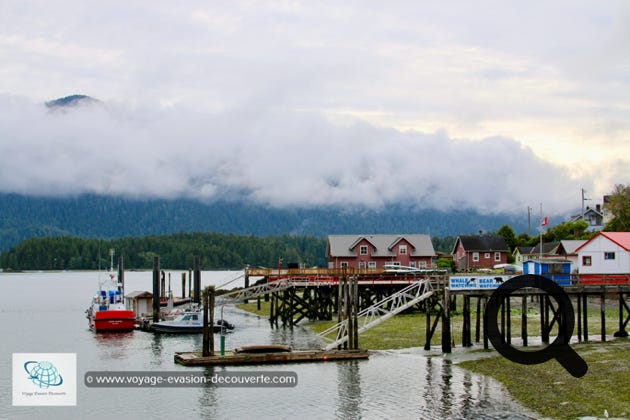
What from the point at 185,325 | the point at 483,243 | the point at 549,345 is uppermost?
the point at 483,243

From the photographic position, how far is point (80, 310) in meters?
120

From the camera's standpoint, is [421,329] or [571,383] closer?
[571,383]

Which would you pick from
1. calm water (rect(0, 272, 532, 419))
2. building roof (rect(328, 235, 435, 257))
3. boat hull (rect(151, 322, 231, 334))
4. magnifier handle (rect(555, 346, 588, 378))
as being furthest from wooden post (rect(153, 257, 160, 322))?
magnifier handle (rect(555, 346, 588, 378))

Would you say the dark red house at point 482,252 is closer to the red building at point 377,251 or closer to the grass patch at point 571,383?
the red building at point 377,251

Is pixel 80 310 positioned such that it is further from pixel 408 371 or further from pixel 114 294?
pixel 408 371

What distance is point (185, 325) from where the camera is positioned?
76125mm

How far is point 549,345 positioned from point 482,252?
8397 centimetres

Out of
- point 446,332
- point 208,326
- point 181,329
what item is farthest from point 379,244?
point 208,326

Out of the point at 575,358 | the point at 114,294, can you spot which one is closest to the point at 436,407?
the point at 575,358

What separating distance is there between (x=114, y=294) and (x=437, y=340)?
3844 centimetres

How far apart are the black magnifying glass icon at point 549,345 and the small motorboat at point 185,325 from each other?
91.2 feet

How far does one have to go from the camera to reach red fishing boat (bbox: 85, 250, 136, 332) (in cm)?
7888

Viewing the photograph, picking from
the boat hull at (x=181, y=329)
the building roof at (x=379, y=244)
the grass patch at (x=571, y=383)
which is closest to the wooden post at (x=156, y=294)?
the boat hull at (x=181, y=329)

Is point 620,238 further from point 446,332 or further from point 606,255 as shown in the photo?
point 446,332
